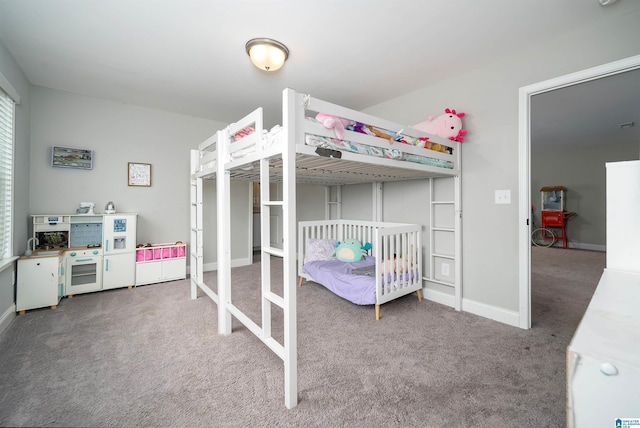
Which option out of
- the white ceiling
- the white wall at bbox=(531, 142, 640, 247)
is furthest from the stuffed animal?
the white wall at bbox=(531, 142, 640, 247)

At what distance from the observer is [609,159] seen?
5.73 metres

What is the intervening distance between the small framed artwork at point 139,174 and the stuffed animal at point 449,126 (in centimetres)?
375

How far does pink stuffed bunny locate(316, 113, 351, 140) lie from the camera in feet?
5.17

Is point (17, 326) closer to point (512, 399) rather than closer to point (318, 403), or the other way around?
point (318, 403)

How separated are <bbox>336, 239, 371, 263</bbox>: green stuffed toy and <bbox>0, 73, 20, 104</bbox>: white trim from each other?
11.4 feet

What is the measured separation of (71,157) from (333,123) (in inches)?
139

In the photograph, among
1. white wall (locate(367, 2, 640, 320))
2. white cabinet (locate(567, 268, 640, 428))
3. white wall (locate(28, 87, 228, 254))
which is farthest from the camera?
white wall (locate(28, 87, 228, 254))

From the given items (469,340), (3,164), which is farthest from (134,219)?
(469,340)

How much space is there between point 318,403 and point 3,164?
3.41 metres

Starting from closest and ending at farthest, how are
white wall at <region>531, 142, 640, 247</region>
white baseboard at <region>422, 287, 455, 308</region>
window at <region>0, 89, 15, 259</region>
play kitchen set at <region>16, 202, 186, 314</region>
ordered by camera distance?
1. window at <region>0, 89, 15, 259</region>
2. play kitchen set at <region>16, 202, 186, 314</region>
3. white baseboard at <region>422, 287, 455, 308</region>
4. white wall at <region>531, 142, 640, 247</region>

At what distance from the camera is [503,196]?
239 cm

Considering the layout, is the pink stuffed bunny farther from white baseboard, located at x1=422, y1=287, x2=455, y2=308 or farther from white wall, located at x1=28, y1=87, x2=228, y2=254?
white wall, located at x1=28, y1=87, x2=228, y2=254

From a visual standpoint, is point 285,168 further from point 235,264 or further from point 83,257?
point 235,264

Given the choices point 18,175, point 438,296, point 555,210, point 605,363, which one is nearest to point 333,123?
point 605,363
